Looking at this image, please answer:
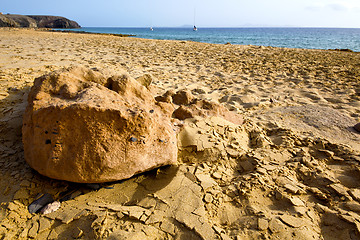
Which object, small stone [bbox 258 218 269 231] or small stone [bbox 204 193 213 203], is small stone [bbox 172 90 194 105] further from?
small stone [bbox 258 218 269 231]

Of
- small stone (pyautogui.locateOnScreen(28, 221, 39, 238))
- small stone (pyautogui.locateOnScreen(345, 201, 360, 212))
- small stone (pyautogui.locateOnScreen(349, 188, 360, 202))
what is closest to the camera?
small stone (pyautogui.locateOnScreen(28, 221, 39, 238))

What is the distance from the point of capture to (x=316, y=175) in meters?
1.72

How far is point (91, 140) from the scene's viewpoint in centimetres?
145

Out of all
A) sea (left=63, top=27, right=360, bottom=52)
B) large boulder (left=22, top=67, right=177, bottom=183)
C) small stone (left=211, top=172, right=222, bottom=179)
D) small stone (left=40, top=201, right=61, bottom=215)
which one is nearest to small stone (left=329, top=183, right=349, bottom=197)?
small stone (left=211, top=172, right=222, bottom=179)

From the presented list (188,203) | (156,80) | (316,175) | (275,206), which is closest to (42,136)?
(188,203)

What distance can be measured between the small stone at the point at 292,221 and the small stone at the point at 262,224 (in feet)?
0.39

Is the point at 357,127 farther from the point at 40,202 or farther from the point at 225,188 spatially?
the point at 40,202

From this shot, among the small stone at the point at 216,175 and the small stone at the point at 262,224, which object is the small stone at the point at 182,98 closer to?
the small stone at the point at 216,175

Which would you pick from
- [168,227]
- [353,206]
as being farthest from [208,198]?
[353,206]

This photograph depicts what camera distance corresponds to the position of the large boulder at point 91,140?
4.66 ft

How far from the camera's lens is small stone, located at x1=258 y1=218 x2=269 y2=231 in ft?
4.00

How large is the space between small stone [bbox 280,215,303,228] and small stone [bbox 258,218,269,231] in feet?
0.39

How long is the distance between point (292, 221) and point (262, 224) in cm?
20

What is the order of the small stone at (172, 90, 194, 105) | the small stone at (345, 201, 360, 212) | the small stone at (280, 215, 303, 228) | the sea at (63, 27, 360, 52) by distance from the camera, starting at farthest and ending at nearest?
the sea at (63, 27, 360, 52)
the small stone at (172, 90, 194, 105)
the small stone at (345, 201, 360, 212)
the small stone at (280, 215, 303, 228)
